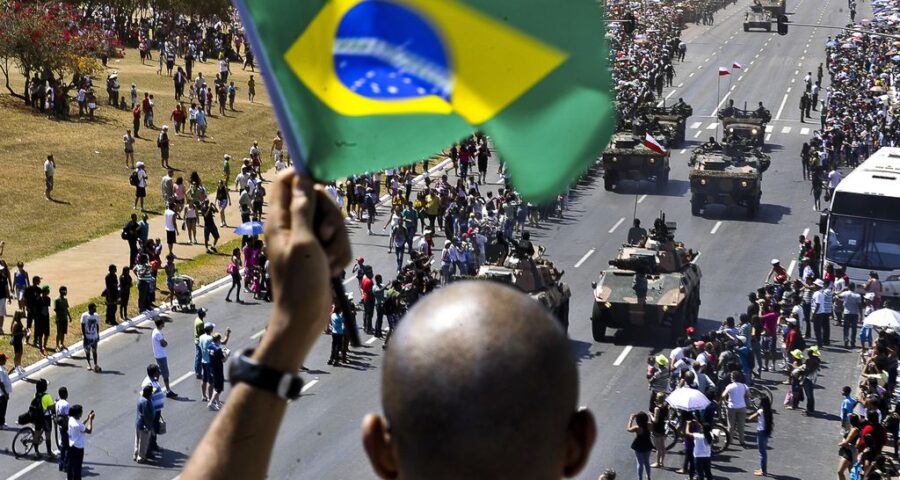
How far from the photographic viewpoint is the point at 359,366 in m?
30.5

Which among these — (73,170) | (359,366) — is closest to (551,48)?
(359,366)

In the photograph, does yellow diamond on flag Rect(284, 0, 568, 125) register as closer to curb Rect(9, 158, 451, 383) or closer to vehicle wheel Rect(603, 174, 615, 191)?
curb Rect(9, 158, 451, 383)

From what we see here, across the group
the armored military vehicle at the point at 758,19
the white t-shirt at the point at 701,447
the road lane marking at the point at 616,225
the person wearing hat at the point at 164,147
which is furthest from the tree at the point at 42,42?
the armored military vehicle at the point at 758,19

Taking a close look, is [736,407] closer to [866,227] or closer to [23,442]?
[23,442]

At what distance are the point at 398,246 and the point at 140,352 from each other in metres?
9.55

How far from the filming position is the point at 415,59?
176 inches

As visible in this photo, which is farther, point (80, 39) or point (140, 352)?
point (80, 39)

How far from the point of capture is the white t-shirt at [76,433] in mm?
22797

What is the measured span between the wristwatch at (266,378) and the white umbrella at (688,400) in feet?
Answer: 71.2

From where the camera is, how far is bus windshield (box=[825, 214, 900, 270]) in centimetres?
3650

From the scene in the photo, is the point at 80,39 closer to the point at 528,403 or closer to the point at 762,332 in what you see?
the point at 762,332

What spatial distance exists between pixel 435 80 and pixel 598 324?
1117 inches

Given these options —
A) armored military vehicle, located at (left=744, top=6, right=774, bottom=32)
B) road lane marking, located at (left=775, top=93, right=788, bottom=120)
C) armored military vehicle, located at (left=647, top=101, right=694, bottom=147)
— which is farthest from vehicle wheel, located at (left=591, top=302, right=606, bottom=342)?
armored military vehicle, located at (left=744, top=6, right=774, bottom=32)

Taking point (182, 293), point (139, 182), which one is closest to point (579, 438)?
point (182, 293)
